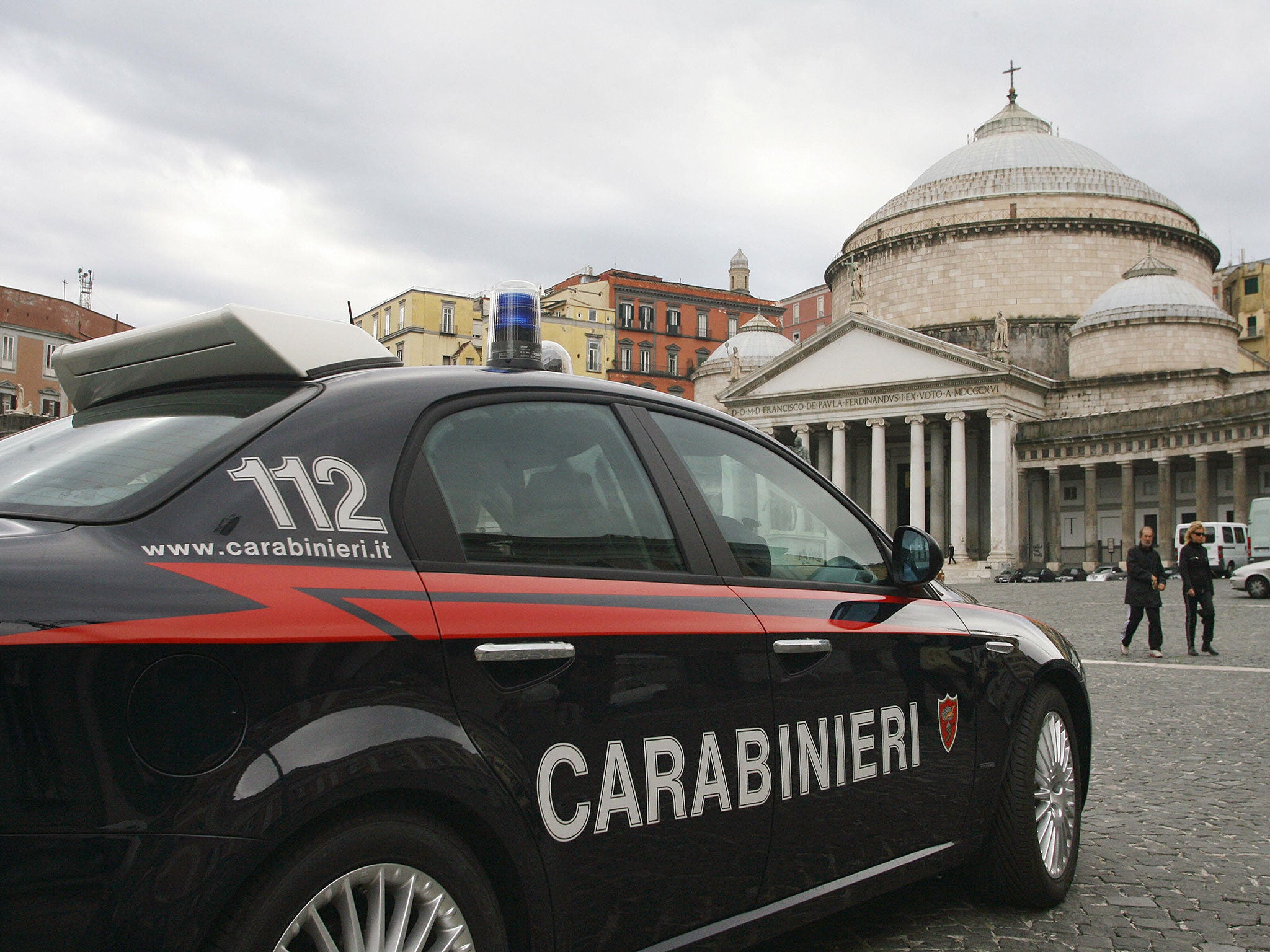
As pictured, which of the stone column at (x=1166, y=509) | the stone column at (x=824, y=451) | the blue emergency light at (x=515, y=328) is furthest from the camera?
the stone column at (x=824, y=451)

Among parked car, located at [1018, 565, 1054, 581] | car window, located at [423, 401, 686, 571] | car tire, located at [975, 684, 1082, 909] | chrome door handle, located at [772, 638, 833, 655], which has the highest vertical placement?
car window, located at [423, 401, 686, 571]

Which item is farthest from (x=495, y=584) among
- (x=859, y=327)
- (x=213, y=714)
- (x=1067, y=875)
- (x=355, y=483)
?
(x=859, y=327)

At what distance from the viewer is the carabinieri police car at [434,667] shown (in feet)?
5.58

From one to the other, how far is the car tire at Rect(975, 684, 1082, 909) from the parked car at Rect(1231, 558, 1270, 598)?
26244 millimetres

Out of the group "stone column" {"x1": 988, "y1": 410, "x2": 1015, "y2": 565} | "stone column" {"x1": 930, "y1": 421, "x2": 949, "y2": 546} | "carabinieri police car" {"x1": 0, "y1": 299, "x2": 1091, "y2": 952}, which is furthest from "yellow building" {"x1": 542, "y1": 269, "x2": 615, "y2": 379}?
"carabinieri police car" {"x1": 0, "y1": 299, "x2": 1091, "y2": 952}

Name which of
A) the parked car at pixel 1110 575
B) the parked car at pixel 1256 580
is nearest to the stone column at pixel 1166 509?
the parked car at pixel 1110 575

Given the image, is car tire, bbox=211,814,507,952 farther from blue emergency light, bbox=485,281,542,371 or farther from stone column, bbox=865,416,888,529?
stone column, bbox=865,416,888,529

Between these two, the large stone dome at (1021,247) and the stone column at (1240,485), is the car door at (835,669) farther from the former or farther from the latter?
the large stone dome at (1021,247)

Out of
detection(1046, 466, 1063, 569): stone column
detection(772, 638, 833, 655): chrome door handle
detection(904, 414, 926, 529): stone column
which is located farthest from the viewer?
detection(904, 414, 926, 529): stone column

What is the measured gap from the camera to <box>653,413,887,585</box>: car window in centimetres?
306

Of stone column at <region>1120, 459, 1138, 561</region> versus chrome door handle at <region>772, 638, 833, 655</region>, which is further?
stone column at <region>1120, 459, 1138, 561</region>

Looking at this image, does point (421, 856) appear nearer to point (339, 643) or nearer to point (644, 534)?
point (339, 643)

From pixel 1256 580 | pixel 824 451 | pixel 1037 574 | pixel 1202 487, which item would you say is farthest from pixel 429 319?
pixel 1256 580

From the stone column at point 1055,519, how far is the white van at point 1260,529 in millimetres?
18610
